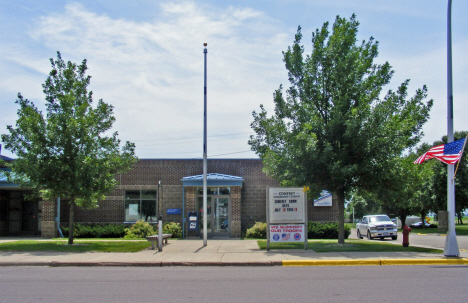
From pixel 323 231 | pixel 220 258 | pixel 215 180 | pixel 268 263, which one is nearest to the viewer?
pixel 268 263

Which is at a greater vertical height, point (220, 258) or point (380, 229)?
point (220, 258)

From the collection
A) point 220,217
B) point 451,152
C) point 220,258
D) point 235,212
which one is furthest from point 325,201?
point 220,258

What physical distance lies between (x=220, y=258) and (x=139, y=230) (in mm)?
11093

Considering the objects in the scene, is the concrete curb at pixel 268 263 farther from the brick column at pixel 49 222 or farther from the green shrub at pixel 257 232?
the brick column at pixel 49 222

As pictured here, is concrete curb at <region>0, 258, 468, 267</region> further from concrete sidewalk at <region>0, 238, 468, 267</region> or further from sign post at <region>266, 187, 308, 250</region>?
sign post at <region>266, 187, 308, 250</region>

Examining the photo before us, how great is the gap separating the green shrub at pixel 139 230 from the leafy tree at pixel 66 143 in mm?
5550

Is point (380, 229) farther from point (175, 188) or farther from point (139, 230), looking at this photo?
point (139, 230)

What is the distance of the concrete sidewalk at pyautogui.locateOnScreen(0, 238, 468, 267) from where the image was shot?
43.3 ft

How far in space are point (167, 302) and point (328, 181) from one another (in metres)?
11.1

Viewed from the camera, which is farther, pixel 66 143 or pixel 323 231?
pixel 323 231

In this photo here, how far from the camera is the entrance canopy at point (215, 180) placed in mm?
24297

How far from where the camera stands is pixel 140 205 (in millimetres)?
25828

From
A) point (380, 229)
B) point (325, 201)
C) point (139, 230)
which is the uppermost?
point (325, 201)

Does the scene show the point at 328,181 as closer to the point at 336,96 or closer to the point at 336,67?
the point at 336,96
